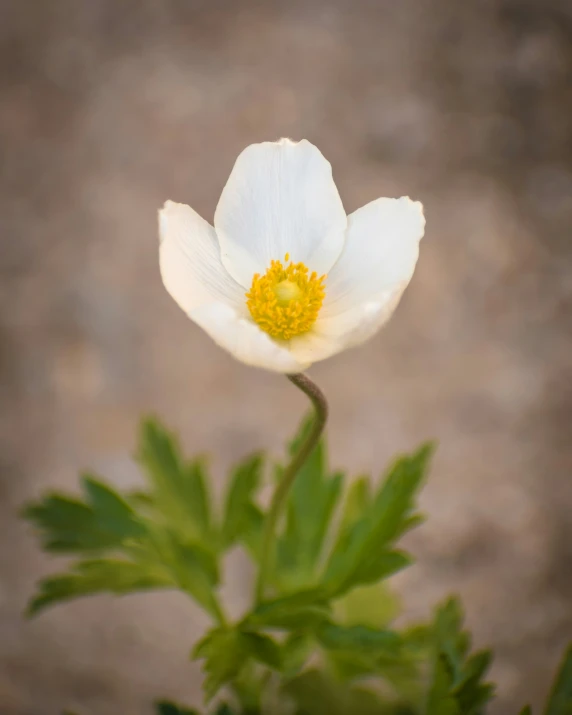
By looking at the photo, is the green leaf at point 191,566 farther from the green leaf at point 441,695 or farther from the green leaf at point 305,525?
the green leaf at point 441,695

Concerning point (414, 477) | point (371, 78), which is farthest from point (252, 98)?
point (414, 477)

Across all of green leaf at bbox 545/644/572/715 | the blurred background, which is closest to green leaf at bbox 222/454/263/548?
green leaf at bbox 545/644/572/715

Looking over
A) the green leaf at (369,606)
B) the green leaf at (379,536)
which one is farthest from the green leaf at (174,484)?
the green leaf at (369,606)

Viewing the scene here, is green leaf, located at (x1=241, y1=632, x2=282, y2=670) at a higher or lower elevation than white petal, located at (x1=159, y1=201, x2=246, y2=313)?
lower

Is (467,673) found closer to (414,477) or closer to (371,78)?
(414,477)

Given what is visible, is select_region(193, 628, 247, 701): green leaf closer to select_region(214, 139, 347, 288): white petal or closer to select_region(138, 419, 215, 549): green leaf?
select_region(138, 419, 215, 549): green leaf

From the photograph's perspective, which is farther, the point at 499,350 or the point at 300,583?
the point at 499,350

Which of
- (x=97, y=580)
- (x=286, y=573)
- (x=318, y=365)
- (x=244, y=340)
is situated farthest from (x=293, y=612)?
(x=318, y=365)
